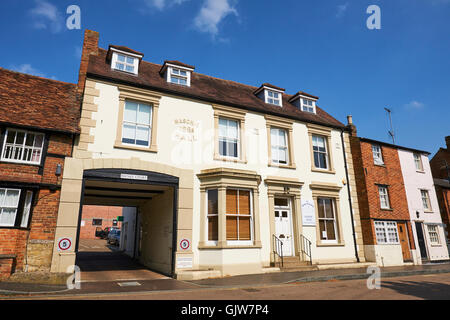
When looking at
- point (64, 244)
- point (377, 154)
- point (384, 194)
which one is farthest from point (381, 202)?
point (64, 244)

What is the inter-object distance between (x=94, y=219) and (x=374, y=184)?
126 feet

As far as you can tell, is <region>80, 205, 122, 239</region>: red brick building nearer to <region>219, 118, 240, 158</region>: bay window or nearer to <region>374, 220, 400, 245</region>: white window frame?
<region>219, 118, 240, 158</region>: bay window

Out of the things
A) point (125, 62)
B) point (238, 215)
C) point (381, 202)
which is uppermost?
point (125, 62)

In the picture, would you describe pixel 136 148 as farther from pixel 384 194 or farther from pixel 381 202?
pixel 384 194

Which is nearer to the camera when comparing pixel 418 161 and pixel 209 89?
pixel 209 89

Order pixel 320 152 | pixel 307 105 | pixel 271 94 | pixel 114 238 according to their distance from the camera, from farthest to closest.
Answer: pixel 114 238, pixel 307 105, pixel 271 94, pixel 320 152

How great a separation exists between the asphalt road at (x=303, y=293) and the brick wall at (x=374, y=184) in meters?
6.47

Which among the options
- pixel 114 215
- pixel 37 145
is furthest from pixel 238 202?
pixel 114 215

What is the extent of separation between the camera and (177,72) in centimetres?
1481

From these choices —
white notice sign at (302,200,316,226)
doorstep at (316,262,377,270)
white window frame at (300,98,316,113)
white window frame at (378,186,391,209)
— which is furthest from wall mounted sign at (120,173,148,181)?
white window frame at (378,186,391,209)

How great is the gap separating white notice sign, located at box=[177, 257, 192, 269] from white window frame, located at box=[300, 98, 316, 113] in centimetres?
1119

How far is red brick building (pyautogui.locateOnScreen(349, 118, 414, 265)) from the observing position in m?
16.0
